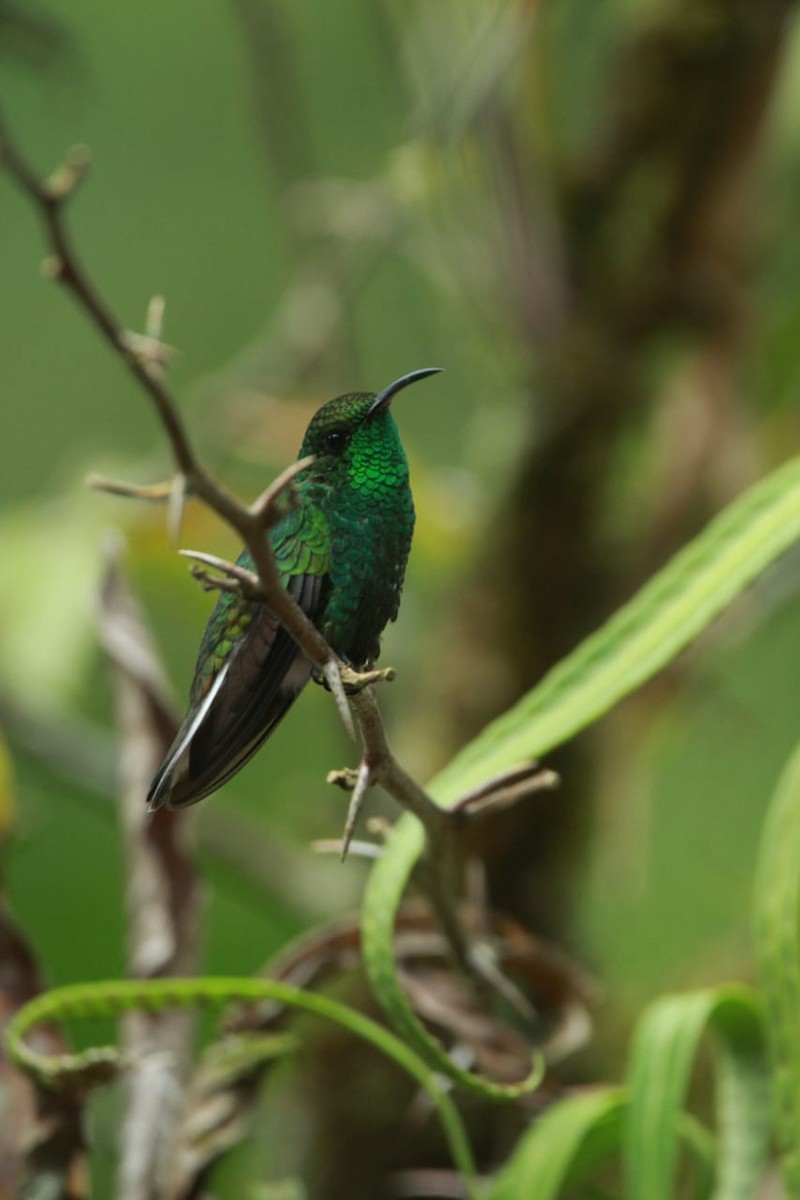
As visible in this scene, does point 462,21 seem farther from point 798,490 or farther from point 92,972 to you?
point 92,972

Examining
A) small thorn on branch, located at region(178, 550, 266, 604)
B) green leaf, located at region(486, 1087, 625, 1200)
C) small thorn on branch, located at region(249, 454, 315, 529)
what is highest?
small thorn on branch, located at region(249, 454, 315, 529)

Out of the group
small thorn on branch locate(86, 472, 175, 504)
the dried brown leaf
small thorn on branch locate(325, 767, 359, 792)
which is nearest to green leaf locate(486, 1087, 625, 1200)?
the dried brown leaf

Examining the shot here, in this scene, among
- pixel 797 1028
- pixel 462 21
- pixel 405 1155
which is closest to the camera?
pixel 797 1028

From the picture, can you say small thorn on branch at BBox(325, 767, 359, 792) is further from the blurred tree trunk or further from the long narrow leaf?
the blurred tree trunk

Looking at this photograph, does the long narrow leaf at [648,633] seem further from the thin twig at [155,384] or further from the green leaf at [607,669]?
the thin twig at [155,384]

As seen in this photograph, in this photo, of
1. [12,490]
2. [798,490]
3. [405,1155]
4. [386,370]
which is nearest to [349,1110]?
[405,1155]

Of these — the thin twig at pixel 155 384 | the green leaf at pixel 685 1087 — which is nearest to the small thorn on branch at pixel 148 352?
the thin twig at pixel 155 384
